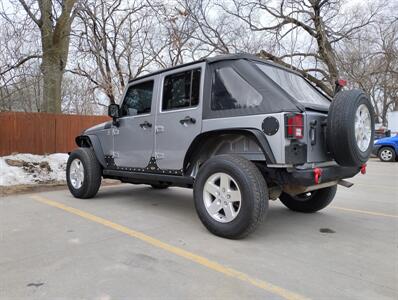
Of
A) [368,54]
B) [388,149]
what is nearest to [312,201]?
[388,149]

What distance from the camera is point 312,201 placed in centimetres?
541

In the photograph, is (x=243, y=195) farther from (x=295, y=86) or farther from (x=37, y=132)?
(x=37, y=132)

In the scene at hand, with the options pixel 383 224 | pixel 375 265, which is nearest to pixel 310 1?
pixel 383 224

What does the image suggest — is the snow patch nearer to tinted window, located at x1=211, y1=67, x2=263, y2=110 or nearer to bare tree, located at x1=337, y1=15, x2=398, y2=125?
Result: tinted window, located at x1=211, y1=67, x2=263, y2=110

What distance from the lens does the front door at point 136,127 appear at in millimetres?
5387

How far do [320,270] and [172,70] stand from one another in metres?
3.33

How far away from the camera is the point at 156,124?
205 inches

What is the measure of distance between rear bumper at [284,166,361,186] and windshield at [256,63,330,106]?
2.80 feet

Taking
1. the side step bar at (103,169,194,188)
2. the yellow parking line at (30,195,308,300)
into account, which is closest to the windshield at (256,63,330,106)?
the side step bar at (103,169,194,188)

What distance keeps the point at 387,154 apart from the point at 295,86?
13.8 meters

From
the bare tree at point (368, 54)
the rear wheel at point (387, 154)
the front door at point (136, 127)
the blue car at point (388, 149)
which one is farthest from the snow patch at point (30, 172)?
the bare tree at point (368, 54)

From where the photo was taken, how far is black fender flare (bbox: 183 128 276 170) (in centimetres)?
382

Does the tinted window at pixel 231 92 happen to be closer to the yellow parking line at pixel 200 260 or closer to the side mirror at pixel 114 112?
the yellow parking line at pixel 200 260

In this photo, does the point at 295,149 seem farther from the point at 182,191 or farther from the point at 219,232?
the point at 182,191
